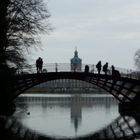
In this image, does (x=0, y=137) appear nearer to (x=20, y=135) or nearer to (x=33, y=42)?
(x=20, y=135)

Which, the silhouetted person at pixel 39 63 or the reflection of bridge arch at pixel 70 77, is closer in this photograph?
the silhouetted person at pixel 39 63

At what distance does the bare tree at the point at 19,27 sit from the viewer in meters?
38.1

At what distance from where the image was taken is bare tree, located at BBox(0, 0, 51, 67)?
38134mm

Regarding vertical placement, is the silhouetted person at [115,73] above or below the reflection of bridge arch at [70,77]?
above

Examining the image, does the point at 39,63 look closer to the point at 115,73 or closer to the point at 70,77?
the point at 70,77

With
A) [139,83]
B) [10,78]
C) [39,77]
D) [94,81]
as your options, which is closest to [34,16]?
[10,78]

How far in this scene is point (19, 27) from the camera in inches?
1563

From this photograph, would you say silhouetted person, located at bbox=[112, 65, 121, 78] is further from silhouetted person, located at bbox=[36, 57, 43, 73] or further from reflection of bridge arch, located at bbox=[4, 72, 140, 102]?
silhouetted person, located at bbox=[36, 57, 43, 73]

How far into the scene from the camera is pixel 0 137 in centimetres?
2555

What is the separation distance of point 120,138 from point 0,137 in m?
5.99

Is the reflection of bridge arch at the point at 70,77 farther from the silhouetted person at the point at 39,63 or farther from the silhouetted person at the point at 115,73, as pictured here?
the silhouetted person at the point at 39,63

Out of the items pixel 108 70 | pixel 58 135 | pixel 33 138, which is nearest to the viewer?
pixel 33 138

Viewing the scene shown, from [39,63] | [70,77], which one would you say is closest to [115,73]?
[70,77]

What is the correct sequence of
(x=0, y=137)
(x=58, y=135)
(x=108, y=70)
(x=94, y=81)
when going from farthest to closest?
(x=94, y=81)
(x=108, y=70)
(x=58, y=135)
(x=0, y=137)
